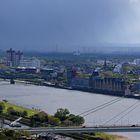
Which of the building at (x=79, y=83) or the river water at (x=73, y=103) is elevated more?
the building at (x=79, y=83)

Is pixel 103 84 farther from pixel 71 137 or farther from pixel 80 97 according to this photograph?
pixel 71 137

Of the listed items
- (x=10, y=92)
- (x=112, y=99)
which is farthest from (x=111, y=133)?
(x=10, y=92)

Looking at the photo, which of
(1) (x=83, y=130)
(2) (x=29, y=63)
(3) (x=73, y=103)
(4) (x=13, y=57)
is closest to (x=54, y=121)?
(1) (x=83, y=130)

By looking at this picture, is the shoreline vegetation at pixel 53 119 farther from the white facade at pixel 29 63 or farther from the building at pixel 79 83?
the white facade at pixel 29 63

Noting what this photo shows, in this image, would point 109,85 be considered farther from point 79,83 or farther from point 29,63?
point 29,63

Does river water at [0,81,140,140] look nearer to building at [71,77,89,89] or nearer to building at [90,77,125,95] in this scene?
building at [90,77,125,95]

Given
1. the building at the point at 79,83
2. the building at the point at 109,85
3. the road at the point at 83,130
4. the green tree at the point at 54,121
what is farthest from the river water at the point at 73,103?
the building at the point at 79,83

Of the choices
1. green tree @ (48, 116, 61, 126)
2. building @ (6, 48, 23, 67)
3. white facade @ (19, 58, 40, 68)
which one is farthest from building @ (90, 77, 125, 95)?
building @ (6, 48, 23, 67)

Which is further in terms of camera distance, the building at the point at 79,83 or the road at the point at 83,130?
the building at the point at 79,83
